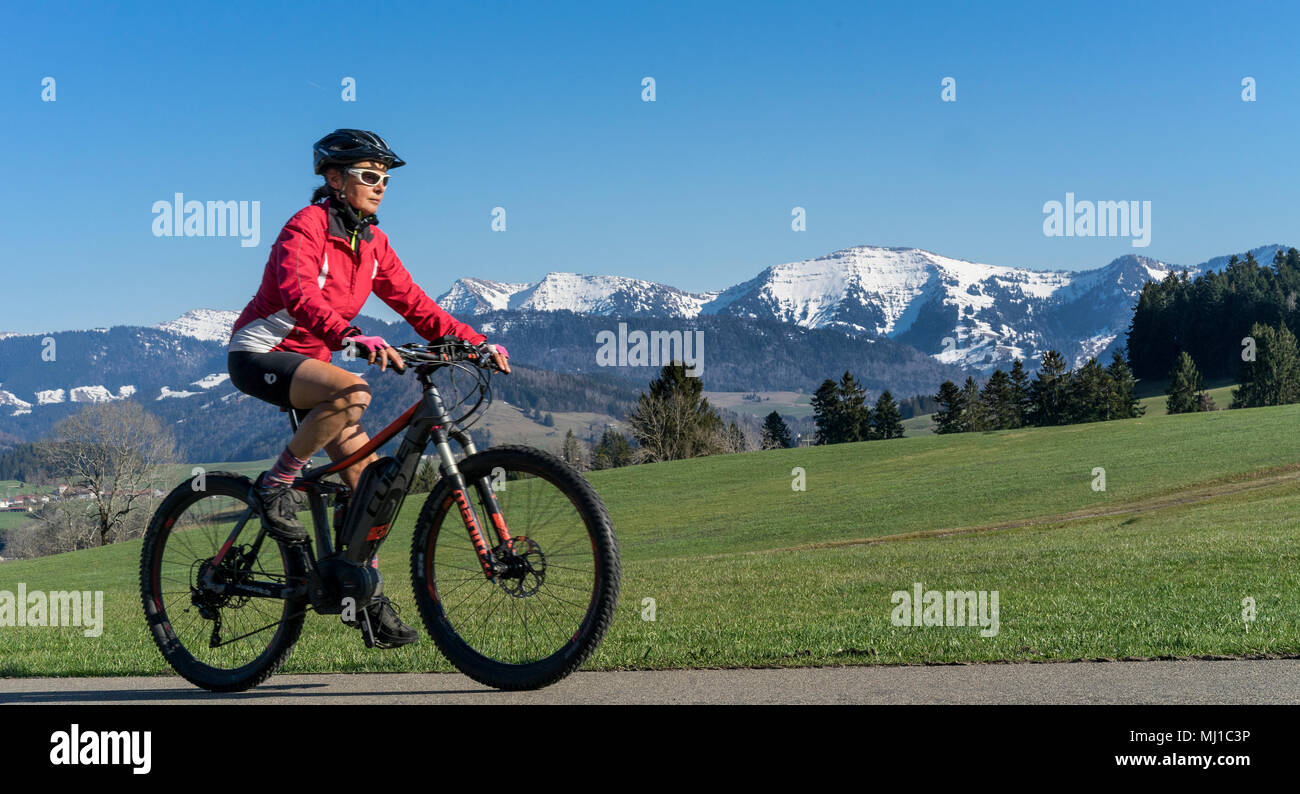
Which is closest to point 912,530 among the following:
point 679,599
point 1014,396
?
point 679,599

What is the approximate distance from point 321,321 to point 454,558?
129 cm

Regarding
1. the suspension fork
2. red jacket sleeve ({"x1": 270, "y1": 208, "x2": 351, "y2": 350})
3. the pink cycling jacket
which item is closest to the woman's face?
the pink cycling jacket

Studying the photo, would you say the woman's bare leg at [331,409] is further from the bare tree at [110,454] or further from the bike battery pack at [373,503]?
the bare tree at [110,454]

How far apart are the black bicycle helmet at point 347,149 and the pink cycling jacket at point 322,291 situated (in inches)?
9.5

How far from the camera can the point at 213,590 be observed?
5.97m

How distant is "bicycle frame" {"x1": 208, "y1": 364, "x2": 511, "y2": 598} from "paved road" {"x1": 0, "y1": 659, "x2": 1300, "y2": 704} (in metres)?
0.60

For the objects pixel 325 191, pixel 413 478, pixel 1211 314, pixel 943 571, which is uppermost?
pixel 1211 314

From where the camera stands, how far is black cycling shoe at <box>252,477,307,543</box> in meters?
5.45

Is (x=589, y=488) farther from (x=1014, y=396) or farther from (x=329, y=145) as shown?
(x=1014, y=396)

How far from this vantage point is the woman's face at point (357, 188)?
18.0 feet

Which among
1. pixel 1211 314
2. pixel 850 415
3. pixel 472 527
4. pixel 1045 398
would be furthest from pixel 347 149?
pixel 1211 314

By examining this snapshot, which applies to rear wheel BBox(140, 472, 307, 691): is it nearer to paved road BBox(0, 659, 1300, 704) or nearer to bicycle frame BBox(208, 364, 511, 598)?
paved road BBox(0, 659, 1300, 704)

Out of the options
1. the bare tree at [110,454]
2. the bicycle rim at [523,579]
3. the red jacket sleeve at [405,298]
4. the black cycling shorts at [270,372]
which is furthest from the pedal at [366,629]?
the bare tree at [110,454]

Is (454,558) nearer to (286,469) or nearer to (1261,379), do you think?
(286,469)
